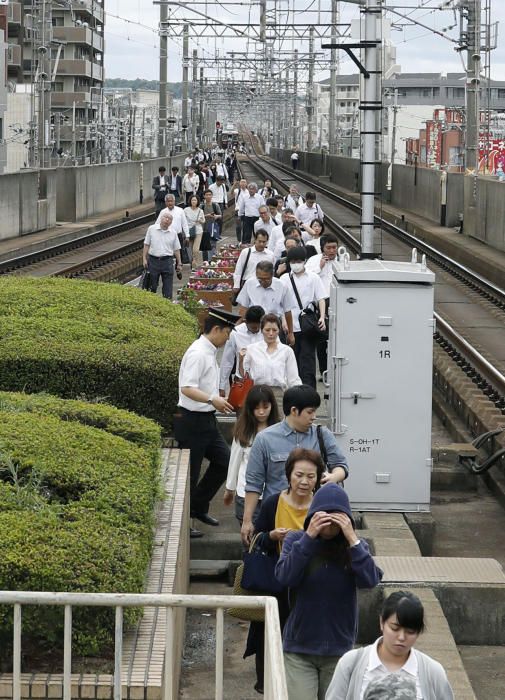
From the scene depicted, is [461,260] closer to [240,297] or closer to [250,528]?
[240,297]

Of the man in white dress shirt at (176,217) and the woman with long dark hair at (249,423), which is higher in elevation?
the man in white dress shirt at (176,217)

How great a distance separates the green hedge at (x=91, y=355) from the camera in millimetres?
12125

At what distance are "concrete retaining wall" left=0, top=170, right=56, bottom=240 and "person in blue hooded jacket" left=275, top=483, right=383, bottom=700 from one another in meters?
31.2

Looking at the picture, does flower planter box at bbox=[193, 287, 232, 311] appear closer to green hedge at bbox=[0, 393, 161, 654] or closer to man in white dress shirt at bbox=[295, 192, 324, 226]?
man in white dress shirt at bbox=[295, 192, 324, 226]

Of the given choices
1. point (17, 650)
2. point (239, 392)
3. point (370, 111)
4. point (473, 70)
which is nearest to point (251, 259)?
point (370, 111)

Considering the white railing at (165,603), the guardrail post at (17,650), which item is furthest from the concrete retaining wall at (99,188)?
the white railing at (165,603)

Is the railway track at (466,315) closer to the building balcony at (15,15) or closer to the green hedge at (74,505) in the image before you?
the green hedge at (74,505)

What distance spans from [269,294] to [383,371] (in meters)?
2.86

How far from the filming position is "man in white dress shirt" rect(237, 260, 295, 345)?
13.6 m

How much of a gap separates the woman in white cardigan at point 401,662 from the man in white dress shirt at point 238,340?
246 inches

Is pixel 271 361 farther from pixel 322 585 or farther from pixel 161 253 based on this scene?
pixel 161 253

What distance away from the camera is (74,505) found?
24.7ft

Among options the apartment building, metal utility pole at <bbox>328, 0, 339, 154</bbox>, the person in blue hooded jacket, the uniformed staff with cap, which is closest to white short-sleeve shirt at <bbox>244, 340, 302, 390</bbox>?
the uniformed staff with cap

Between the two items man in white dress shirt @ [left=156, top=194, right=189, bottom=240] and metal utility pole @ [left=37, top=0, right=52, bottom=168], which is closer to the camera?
man in white dress shirt @ [left=156, top=194, right=189, bottom=240]
